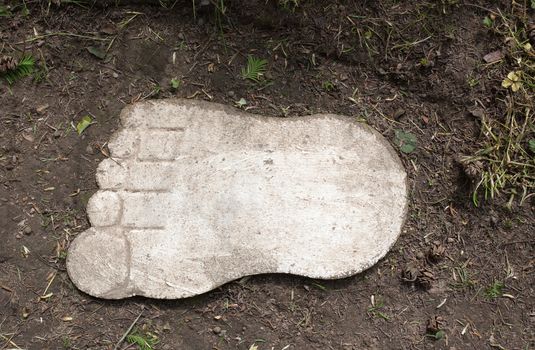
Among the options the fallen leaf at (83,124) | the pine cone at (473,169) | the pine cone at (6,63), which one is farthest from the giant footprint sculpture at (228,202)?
the pine cone at (6,63)

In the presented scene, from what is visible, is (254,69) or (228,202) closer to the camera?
(228,202)

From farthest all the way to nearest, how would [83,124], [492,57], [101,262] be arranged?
[492,57] < [83,124] < [101,262]

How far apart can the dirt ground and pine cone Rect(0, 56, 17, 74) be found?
0.07 meters

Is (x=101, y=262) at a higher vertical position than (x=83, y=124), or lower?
lower

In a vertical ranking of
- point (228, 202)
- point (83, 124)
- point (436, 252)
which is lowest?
point (436, 252)

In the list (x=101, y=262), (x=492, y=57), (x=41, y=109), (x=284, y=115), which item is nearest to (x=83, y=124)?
(x=41, y=109)

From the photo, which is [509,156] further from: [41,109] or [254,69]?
[41,109]

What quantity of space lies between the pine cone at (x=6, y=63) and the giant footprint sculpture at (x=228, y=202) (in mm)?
582

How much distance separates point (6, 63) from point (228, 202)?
1.26m

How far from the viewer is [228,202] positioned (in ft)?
8.12

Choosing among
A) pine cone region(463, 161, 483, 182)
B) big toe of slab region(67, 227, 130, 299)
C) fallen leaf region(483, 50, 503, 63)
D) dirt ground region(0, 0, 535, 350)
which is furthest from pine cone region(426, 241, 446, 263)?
big toe of slab region(67, 227, 130, 299)

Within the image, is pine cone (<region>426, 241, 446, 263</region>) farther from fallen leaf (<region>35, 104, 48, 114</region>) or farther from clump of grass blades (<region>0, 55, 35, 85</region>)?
clump of grass blades (<region>0, 55, 35, 85</region>)

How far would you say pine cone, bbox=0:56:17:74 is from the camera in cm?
247

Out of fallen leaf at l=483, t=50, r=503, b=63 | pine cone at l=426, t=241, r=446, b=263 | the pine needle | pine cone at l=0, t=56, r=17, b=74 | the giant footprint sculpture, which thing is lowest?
pine cone at l=426, t=241, r=446, b=263
